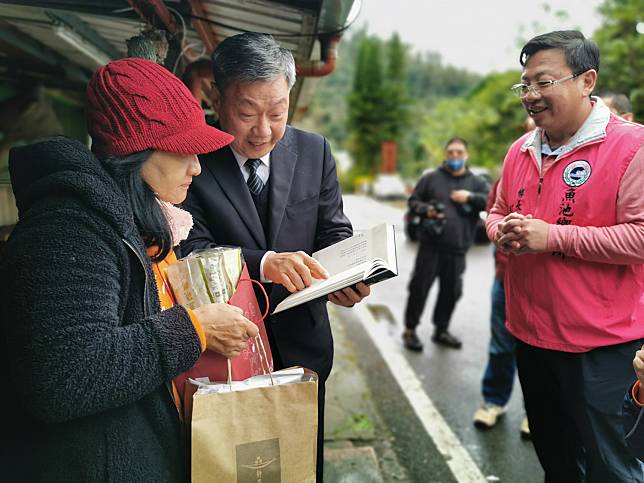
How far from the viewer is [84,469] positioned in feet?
3.61

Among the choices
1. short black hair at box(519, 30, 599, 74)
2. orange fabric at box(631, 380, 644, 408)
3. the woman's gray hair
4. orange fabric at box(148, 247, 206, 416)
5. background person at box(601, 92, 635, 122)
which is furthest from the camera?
background person at box(601, 92, 635, 122)

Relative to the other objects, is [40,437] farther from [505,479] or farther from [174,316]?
A: [505,479]

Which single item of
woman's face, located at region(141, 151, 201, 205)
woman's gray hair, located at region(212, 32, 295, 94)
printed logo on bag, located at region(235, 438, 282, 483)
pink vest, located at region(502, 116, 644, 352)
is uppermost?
woman's gray hair, located at region(212, 32, 295, 94)

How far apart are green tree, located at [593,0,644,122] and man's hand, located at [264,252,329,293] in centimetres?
1013

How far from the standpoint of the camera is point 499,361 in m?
3.41

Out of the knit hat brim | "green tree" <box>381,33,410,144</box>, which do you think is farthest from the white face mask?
"green tree" <box>381,33,410,144</box>

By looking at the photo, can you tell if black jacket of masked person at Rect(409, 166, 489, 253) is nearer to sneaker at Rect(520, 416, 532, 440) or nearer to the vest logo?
sneaker at Rect(520, 416, 532, 440)

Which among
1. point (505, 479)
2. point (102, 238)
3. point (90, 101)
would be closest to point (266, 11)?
point (90, 101)

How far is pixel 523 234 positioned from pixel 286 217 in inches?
35.8

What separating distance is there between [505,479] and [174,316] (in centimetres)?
258

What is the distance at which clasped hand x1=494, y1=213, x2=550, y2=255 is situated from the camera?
1832 millimetres

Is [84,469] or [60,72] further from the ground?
[60,72]

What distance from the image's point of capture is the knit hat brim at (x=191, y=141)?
1.21m

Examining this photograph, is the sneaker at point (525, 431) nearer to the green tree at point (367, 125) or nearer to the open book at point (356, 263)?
the open book at point (356, 263)
